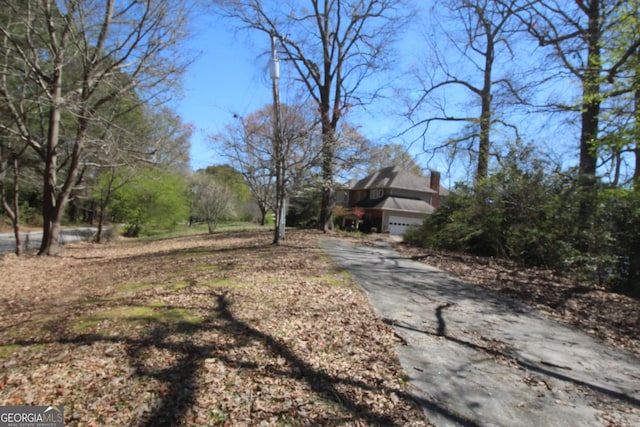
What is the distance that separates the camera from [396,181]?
1275 inches

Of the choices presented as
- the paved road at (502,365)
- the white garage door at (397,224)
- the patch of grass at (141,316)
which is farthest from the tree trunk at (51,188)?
the white garage door at (397,224)

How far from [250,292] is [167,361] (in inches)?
93.1

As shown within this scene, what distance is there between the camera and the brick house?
30484mm

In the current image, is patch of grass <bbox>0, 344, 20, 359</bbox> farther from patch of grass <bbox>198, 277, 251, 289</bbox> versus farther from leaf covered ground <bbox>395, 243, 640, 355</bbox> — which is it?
leaf covered ground <bbox>395, 243, 640, 355</bbox>

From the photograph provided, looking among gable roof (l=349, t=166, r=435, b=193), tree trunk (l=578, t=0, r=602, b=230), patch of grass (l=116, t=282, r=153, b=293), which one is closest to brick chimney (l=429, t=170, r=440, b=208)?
gable roof (l=349, t=166, r=435, b=193)

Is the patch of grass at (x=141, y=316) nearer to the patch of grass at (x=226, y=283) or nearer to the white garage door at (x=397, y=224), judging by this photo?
the patch of grass at (x=226, y=283)

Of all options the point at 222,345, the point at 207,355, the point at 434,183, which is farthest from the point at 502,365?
the point at 434,183

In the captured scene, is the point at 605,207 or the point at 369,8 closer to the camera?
the point at 605,207

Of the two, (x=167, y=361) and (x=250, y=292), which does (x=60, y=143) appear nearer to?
(x=250, y=292)

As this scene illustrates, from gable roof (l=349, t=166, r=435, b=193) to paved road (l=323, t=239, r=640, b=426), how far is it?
87.1ft

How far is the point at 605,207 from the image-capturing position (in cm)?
830

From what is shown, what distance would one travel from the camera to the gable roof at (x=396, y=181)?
32.4 metres

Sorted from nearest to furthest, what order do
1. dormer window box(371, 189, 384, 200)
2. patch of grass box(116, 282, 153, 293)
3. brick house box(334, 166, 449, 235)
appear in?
patch of grass box(116, 282, 153, 293) → brick house box(334, 166, 449, 235) → dormer window box(371, 189, 384, 200)

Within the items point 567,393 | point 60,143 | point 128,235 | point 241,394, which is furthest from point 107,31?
point 128,235
